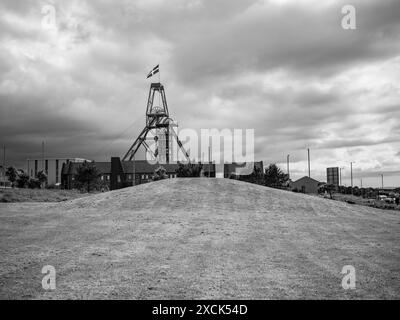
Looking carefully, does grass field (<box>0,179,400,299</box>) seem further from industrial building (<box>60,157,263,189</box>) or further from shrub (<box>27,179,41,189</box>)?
industrial building (<box>60,157,263,189</box>)

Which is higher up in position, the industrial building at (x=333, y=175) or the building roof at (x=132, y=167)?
the building roof at (x=132, y=167)

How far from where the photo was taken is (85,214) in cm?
3069

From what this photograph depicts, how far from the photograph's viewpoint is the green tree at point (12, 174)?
10734 centimetres

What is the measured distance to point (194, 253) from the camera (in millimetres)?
15555

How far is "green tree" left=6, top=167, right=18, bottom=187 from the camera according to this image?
10734 cm

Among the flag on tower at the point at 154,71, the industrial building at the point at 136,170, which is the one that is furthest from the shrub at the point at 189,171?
the industrial building at the point at 136,170

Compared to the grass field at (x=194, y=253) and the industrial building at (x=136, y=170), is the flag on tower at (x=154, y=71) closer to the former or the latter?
the industrial building at (x=136, y=170)

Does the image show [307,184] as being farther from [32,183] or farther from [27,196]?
[27,196]

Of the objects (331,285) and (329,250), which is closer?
(331,285)

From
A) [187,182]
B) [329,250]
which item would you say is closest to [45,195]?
[187,182]

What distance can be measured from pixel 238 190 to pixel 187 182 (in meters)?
6.85

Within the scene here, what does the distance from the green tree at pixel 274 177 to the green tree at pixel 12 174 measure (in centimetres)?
7253

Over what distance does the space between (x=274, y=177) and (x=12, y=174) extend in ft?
253
